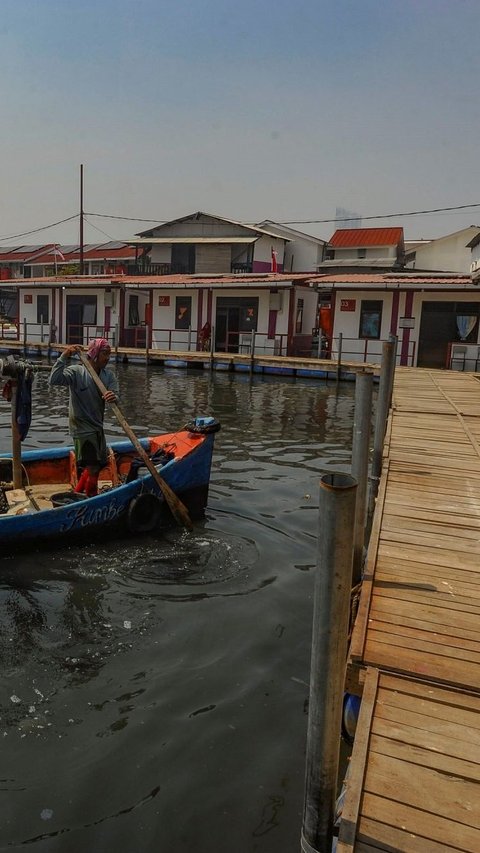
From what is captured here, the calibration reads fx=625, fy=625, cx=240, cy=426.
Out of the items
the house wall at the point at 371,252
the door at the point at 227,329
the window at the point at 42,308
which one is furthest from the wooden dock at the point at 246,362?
Answer: the house wall at the point at 371,252

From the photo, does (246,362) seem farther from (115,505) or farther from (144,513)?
(115,505)

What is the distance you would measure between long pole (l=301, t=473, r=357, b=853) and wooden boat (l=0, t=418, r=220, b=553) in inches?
173

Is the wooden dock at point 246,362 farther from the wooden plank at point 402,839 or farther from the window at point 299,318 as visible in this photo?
the wooden plank at point 402,839

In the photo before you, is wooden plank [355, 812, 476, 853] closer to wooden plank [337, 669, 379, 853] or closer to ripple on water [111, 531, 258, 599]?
wooden plank [337, 669, 379, 853]

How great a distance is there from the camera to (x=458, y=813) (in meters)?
2.14

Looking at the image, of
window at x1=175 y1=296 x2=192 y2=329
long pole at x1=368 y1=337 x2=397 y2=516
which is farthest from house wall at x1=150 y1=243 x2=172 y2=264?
long pole at x1=368 y1=337 x2=397 y2=516

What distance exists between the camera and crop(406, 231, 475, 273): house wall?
38062 mm

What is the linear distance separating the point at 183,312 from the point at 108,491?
71.6ft

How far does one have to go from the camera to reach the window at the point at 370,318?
23484mm

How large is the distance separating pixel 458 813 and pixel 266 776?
1.64 m

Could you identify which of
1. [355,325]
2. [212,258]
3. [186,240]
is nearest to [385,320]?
[355,325]

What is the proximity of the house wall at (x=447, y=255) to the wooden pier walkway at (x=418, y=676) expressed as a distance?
3553 centimetres

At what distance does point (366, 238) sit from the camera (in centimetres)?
3547

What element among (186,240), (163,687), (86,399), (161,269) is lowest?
(163,687)
